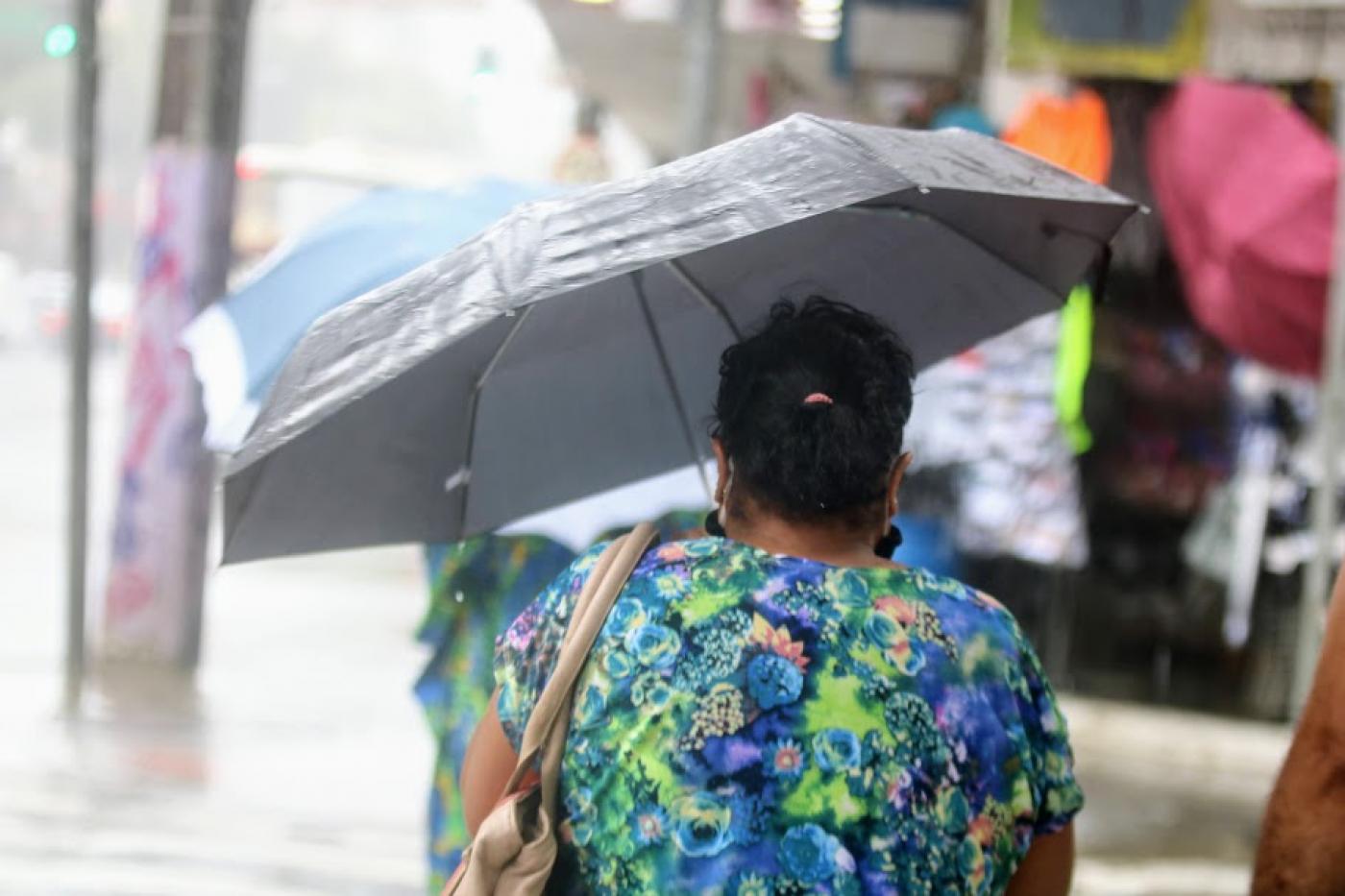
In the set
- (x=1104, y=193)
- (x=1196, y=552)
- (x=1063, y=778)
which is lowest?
(x=1196, y=552)

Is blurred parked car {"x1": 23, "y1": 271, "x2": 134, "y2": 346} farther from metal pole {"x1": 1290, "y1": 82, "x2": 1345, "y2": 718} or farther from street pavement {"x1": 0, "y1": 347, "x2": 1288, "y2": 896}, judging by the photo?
metal pole {"x1": 1290, "y1": 82, "x2": 1345, "y2": 718}

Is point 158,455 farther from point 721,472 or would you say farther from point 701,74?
point 721,472

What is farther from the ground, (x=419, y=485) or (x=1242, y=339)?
(x=419, y=485)

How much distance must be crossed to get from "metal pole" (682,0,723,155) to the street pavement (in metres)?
2.73

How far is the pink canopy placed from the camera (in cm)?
809

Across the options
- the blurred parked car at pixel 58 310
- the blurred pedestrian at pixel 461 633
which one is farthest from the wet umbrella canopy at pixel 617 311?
the blurred parked car at pixel 58 310

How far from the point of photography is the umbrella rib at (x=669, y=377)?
136 inches

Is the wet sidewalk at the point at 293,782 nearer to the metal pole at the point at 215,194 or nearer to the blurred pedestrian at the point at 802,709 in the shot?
the metal pole at the point at 215,194

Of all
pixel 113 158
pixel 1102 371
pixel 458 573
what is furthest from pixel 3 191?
pixel 458 573

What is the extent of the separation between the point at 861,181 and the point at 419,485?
1050 mm

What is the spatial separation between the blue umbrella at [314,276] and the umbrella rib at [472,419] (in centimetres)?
92

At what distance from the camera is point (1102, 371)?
9883mm

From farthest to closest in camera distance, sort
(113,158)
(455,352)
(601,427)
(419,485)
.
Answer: (113,158) < (601,427) < (419,485) < (455,352)

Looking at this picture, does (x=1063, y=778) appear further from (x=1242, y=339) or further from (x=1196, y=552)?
(x=1196, y=552)
